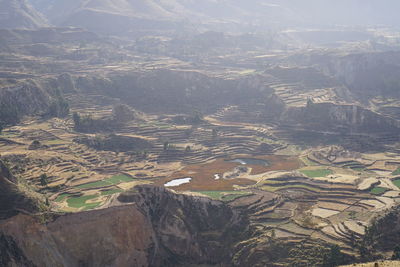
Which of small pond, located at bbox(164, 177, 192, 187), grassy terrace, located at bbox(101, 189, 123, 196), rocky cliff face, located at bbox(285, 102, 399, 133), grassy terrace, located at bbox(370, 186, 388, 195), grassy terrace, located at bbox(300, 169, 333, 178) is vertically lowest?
small pond, located at bbox(164, 177, 192, 187)

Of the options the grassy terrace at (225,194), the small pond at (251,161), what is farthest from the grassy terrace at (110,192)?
the small pond at (251,161)

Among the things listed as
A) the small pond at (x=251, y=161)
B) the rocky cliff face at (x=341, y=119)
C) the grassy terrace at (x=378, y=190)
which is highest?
the rocky cliff face at (x=341, y=119)

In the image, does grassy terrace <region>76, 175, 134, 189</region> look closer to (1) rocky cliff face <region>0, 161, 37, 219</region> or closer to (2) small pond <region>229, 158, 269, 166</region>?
(1) rocky cliff face <region>0, 161, 37, 219</region>

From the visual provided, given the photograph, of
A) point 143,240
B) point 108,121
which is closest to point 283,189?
point 143,240

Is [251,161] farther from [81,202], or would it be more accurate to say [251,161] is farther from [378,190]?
[81,202]

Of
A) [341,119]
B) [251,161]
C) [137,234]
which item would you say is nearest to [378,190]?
[251,161]

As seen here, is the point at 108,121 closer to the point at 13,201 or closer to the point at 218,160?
the point at 218,160

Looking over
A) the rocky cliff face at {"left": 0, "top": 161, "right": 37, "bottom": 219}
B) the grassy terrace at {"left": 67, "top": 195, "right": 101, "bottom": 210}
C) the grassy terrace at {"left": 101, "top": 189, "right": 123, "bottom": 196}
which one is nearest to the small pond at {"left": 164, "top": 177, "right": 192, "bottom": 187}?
the grassy terrace at {"left": 101, "top": 189, "right": 123, "bottom": 196}

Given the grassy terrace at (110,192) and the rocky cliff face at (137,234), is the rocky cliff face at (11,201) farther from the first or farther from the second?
the grassy terrace at (110,192)
